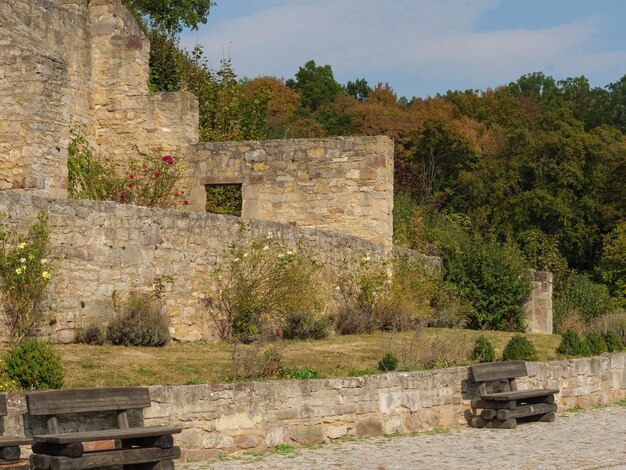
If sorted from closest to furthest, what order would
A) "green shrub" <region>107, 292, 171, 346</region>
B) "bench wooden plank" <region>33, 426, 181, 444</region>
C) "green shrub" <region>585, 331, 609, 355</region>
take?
"bench wooden plank" <region>33, 426, 181, 444</region> < "green shrub" <region>107, 292, 171, 346</region> < "green shrub" <region>585, 331, 609, 355</region>

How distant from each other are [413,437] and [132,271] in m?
4.28

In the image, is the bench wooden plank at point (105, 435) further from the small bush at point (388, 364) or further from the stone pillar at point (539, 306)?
the stone pillar at point (539, 306)

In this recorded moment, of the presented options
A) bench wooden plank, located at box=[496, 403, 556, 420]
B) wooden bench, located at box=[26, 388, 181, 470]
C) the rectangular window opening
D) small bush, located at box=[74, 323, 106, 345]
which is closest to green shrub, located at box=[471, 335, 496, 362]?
bench wooden plank, located at box=[496, 403, 556, 420]

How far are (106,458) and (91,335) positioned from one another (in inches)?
177

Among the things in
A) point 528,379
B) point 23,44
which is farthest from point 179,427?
point 23,44

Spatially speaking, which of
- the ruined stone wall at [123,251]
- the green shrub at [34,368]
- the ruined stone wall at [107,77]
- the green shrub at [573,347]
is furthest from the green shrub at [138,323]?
the green shrub at [573,347]

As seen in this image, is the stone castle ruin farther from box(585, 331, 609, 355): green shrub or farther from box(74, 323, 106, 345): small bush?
box(585, 331, 609, 355): green shrub

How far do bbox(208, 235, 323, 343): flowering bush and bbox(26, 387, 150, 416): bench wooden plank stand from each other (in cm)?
569

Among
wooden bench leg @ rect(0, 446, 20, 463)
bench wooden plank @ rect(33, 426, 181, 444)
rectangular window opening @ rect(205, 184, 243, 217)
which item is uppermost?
rectangular window opening @ rect(205, 184, 243, 217)

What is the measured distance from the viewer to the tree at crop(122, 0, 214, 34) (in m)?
31.3

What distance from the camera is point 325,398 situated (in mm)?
11320

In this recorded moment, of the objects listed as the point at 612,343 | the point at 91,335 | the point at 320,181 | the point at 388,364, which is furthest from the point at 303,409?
the point at 320,181

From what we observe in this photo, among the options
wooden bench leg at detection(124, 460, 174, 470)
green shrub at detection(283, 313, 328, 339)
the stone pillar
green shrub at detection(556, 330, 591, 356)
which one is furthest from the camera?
the stone pillar

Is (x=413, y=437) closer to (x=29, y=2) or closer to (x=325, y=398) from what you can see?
(x=325, y=398)
